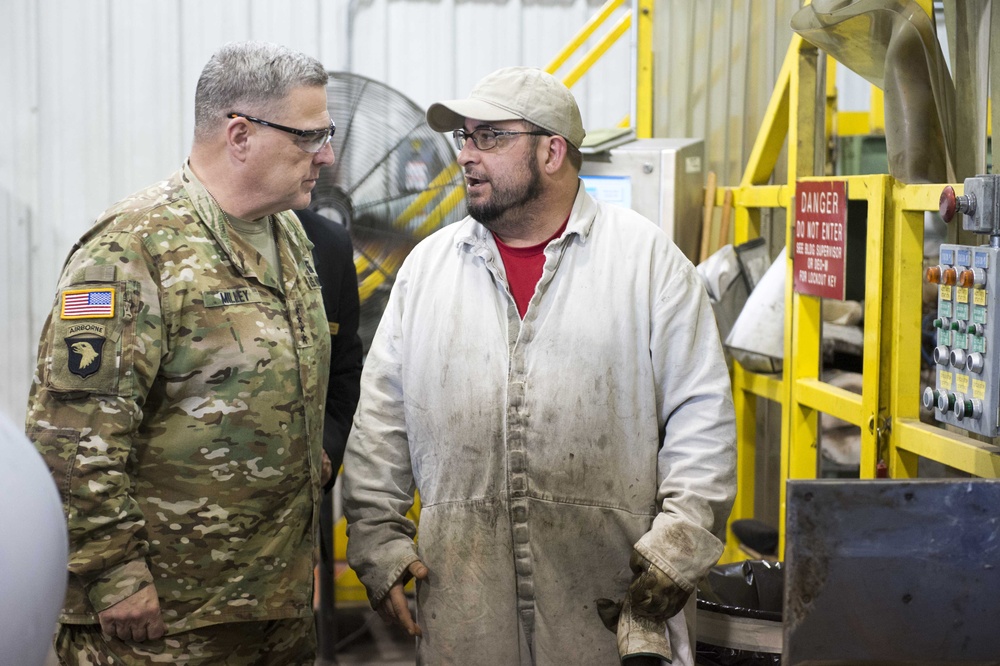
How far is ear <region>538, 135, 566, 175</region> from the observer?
2090 mm

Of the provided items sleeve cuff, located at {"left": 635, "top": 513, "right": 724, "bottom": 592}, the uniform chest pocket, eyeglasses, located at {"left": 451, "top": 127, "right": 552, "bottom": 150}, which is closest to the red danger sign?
eyeglasses, located at {"left": 451, "top": 127, "right": 552, "bottom": 150}

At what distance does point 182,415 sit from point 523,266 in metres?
0.72

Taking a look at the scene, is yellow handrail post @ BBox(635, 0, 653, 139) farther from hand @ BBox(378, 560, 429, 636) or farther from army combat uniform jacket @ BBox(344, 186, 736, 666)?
hand @ BBox(378, 560, 429, 636)

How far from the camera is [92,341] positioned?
1.71 metres

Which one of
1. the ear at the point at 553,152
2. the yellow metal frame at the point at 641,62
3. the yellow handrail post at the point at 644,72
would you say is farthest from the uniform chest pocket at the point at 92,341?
the yellow handrail post at the point at 644,72

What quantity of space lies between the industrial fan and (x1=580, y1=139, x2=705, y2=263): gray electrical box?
0.56 m

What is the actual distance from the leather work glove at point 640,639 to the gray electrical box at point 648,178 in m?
2.15

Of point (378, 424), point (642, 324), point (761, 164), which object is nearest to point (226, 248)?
point (378, 424)

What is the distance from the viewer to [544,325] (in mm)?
1983

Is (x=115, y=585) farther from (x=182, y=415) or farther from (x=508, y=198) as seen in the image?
(x=508, y=198)

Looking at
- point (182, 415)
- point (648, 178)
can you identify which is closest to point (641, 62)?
point (648, 178)

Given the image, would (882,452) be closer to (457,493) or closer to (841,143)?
(457,493)

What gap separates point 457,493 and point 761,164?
212 cm

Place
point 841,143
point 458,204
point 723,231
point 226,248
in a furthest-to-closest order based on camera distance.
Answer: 1. point 841,143
2. point 723,231
3. point 458,204
4. point 226,248
